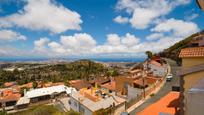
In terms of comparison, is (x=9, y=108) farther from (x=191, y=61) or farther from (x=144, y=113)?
(x=191, y=61)

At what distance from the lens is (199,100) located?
165 inches

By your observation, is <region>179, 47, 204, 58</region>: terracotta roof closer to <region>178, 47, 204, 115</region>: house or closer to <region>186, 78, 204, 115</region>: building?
<region>178, 47, 204, 115</region>: house

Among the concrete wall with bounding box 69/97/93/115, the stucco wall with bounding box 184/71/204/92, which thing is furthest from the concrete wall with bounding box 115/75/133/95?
the stucco wall with bounding box 184/71/204/92

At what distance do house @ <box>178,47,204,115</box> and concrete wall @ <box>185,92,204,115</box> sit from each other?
4224 mm

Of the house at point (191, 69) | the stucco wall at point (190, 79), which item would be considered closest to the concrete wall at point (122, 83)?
the house at point (191, 69)

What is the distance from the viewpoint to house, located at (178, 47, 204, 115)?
8539 millimetres

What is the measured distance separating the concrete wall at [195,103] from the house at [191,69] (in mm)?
4224

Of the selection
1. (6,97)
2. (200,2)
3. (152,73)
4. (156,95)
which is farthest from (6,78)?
(200,2)

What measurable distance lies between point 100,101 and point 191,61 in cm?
2496

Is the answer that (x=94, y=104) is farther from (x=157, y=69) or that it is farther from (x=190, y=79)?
(x=190, y=79)

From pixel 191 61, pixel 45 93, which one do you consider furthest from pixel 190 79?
pixel 45 93

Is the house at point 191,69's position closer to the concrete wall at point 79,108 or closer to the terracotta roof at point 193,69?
the terracotta roof at point 193,69

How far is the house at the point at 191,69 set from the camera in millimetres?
8539

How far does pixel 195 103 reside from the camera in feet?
13.9
